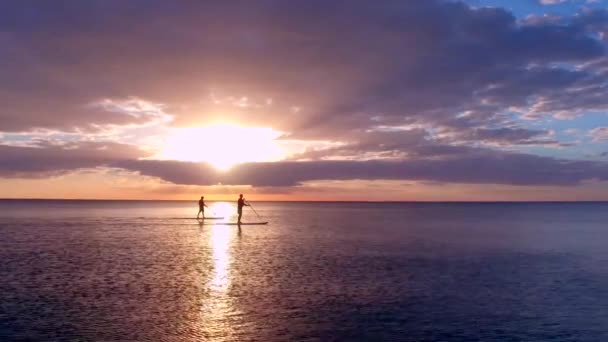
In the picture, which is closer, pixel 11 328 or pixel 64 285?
pixel 11 328

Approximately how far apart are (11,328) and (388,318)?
47.9 feet

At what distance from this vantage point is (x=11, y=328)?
62.9ft

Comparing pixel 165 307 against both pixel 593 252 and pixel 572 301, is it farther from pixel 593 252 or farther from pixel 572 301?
pixel 593 252

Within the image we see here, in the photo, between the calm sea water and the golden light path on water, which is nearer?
the golden light path on water

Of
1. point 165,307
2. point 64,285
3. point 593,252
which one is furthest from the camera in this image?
point 593,252

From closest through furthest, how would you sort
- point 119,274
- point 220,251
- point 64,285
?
point 64,285
point 119,274
point 220,251

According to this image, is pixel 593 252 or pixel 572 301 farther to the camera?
pixel 593 252

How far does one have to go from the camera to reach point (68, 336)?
18.2 m

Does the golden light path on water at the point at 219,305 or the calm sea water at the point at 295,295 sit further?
the calm sea water at the point at 295,295

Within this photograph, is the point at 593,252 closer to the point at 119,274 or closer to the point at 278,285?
the point at 278,285

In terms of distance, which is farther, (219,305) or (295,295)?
(295,295)

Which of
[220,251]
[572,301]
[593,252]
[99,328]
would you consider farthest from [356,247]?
[99,328]

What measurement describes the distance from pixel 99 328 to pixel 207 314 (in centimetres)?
431

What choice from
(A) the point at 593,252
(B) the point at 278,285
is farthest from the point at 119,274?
(A) the point at 593,252
